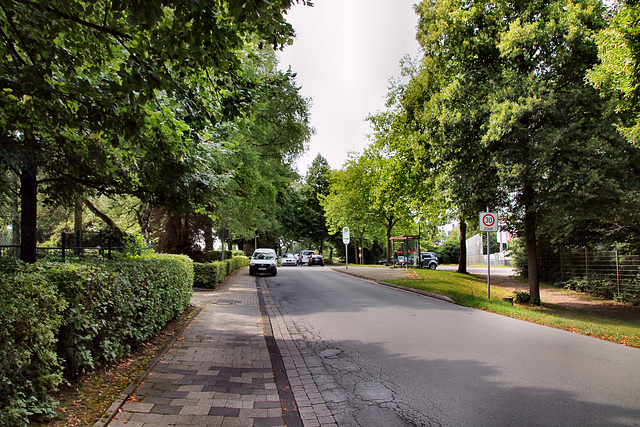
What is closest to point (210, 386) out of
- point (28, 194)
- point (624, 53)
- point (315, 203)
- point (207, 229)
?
point (28, 194)

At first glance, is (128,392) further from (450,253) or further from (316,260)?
(450,253)

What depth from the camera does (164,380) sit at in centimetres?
483

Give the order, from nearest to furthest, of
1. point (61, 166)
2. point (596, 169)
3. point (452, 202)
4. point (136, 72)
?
point (136, 72), point (61, 166), point (596, 169), point (452, 202)

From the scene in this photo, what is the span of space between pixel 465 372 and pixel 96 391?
4.43 metres

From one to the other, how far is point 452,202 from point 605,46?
803 centimetres

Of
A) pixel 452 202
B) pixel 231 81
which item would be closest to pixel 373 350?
pixel 231 81

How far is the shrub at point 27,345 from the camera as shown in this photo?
298 cm

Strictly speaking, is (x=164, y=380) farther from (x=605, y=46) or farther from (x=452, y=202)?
(x=452, y=202)

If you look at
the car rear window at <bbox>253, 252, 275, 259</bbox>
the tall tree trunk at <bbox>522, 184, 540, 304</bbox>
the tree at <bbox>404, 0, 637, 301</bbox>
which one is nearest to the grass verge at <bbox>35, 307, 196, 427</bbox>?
the tree at <bbox>404, 0, 637, 301</bbox>

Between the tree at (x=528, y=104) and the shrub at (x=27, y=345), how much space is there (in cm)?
1217

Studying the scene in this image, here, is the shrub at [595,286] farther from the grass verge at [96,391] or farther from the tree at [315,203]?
the tree at [315,203]

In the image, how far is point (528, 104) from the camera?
11977 millimetres

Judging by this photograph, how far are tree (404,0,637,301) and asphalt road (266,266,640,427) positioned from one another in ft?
16.6

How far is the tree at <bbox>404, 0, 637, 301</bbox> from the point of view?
11727 mm
